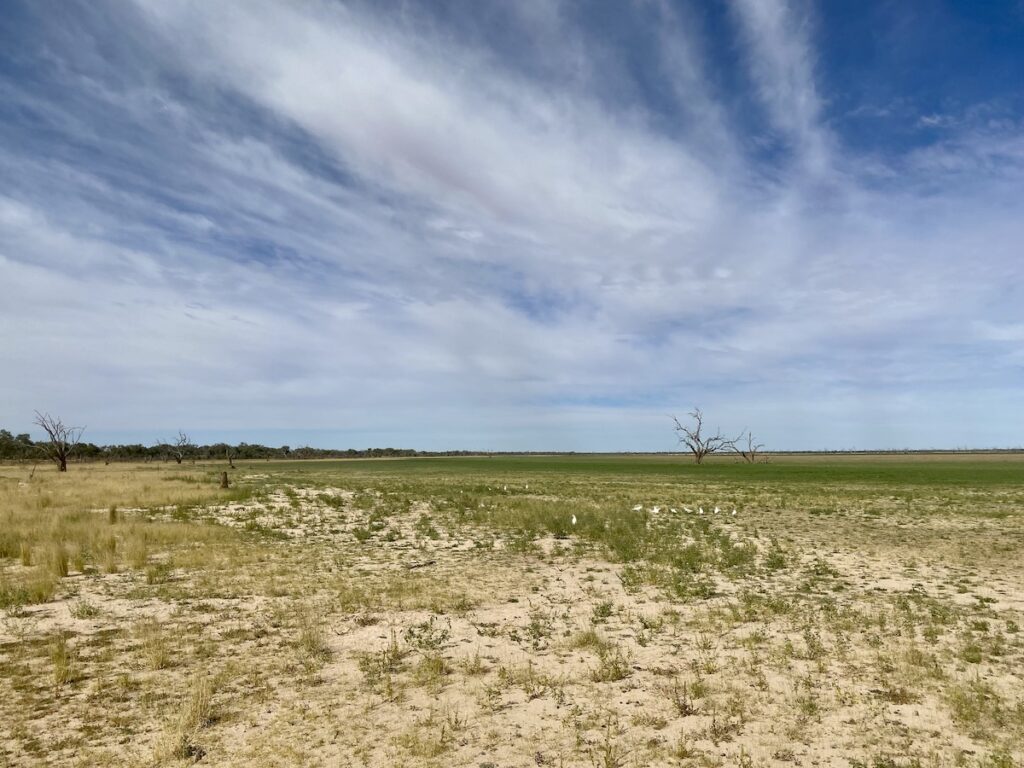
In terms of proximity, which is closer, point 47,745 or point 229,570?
point 47,745

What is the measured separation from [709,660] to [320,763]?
5192 mm

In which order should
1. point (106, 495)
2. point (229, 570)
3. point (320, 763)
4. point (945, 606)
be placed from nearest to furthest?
point (320, 763)
point (945, 606)
point (229, 570)
point (106, 495)

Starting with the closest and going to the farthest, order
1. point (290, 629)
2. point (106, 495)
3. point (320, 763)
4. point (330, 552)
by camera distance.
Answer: point (320, 763) < point (290, 629) < point (330, 552) < point (106, 495)

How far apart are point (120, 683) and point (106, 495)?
100 feet

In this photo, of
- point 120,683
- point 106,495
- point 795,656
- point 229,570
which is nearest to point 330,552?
point 229,570

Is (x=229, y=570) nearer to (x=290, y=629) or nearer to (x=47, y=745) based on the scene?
(x=290, y=629)

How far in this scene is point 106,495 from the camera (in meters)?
32.3

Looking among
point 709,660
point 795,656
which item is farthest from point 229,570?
point 795,656

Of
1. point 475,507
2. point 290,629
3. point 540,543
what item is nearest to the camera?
point 290,629

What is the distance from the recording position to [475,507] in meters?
29.3

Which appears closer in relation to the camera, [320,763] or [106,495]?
[320,763]

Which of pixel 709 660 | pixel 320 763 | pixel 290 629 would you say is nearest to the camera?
pixel 320 763

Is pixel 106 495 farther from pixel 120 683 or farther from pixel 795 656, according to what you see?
pixel 795 656

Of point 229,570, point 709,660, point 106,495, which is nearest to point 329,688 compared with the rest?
point 709,660
